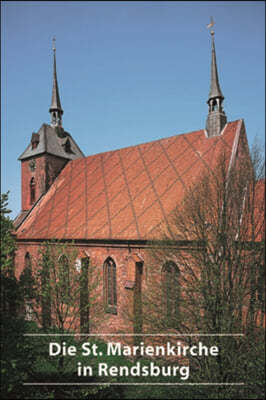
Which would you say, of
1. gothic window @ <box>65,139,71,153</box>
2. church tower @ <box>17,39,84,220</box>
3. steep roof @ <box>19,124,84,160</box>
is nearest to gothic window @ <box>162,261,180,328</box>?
church tower @ <box>17,39,84,220</box>

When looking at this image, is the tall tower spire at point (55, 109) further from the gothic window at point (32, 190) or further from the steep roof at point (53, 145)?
the gothic window at point (32, 190)

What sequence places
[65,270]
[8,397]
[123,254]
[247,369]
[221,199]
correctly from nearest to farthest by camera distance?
[247,369] < [8,397] < [221,199] < [65,270] < [123,254]

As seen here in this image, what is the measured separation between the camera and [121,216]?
1800cm

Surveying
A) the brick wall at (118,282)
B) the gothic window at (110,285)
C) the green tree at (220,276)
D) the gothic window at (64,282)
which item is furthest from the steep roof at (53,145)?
the green tree at (220,276)

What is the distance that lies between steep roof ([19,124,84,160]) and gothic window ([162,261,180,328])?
686 inches

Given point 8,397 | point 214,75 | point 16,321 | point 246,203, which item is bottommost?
point 8,397

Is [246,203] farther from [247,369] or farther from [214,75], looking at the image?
[214,75]

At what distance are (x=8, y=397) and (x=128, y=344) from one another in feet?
19.8

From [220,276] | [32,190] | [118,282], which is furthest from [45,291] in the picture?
[32,190]

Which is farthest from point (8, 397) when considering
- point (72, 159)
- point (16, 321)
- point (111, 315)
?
point (72, 159)

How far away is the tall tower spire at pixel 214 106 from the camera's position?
18109 millimetres

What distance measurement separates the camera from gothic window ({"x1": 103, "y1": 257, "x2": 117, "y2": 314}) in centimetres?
1742

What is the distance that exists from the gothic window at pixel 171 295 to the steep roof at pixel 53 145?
1744cm

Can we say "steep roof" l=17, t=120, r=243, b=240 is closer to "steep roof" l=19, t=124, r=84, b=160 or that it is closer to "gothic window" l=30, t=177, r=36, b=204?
"gothic window" l=30, t=177, r=36, b=204
